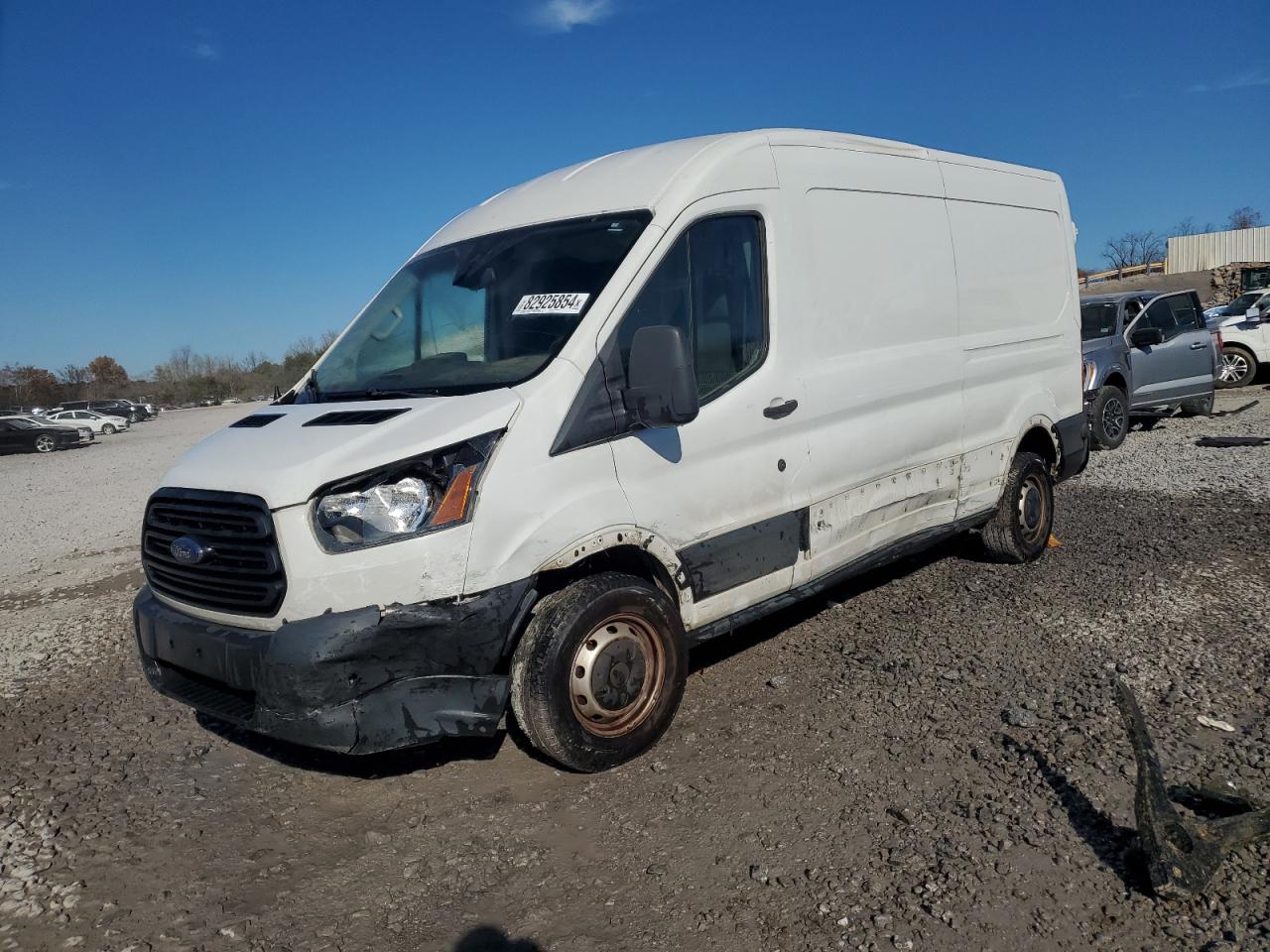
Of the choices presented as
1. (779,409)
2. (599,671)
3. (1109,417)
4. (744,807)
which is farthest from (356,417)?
(1109,417)

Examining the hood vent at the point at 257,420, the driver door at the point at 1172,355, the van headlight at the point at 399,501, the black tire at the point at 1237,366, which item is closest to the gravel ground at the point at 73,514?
the hood vent at the point at 257,420

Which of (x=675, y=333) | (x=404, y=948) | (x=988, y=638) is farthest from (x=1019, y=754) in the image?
(x=404, y=948)

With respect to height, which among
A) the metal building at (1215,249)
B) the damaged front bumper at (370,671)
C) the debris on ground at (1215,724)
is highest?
the metal building at (1215,249)

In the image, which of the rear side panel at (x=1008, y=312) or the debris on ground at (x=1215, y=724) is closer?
the debris on ground at (x=1215, y=724)

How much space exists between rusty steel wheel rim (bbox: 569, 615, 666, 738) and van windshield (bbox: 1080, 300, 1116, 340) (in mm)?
10141

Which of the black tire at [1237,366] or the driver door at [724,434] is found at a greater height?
the driver door at [724,434]

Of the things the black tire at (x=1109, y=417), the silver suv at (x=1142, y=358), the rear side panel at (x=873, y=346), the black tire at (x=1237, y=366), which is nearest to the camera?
the rear side panel at (x=873, y=346)

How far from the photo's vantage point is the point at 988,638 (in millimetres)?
5059

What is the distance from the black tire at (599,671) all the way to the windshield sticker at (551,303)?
3.65ft

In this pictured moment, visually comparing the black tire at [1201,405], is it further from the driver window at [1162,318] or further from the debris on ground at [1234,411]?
the driver window at [1162,318]

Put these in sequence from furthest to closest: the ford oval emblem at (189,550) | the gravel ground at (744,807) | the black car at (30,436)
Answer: the black car at (30,436), the ford oval emblem at (189,550), the gravel ground at (744,807)

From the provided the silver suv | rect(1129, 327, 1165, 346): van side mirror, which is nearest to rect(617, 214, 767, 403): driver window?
the silver suv

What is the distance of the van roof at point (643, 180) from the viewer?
4102 millimetres

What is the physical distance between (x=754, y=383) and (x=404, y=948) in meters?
2.65
